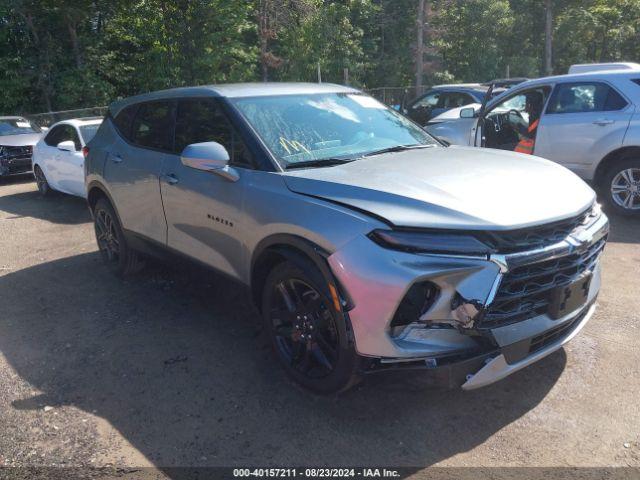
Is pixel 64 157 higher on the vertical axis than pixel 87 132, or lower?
lower

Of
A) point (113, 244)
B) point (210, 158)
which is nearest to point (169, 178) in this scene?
point (210, 158)

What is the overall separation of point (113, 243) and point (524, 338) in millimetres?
4242

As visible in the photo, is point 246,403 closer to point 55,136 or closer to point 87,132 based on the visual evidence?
point 87,132

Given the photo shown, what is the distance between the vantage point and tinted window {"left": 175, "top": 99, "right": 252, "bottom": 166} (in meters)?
3.84

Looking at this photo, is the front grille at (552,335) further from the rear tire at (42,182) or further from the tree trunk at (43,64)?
the tree trunk at (43,64)

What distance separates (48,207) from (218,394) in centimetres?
732

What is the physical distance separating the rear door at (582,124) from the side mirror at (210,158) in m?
5.15

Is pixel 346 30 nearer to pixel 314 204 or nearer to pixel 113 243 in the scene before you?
pixel 113 243

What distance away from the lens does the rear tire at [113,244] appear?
5434mm

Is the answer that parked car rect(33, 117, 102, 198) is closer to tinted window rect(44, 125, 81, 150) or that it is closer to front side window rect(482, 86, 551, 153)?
tinted window rect(44, 125, 81, 150)

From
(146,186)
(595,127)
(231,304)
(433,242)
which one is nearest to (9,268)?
(146,186)

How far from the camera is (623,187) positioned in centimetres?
686

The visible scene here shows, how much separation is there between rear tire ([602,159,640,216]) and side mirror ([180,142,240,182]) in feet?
16.9

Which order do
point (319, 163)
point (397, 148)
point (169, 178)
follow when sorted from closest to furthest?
1. point (319, 163)
2. point (397, 148)
3. point (169, 178)
